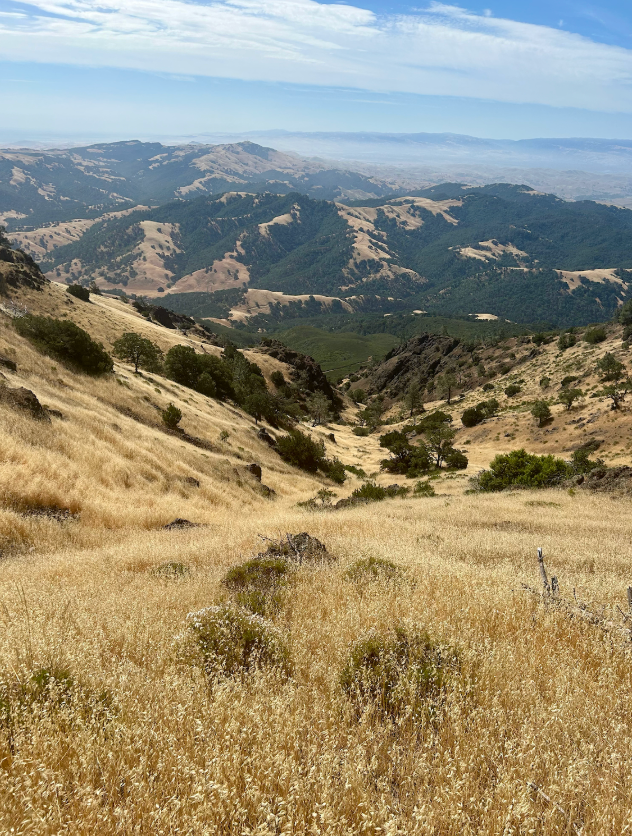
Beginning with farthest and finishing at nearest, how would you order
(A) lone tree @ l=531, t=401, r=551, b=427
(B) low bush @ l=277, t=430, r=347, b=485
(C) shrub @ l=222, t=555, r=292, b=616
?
(A) lone tree @ l=531, t=401, r=551, b=427 < (B) low bush @ l=277, t=430, r=347, b=485 < (C) shrub @ l=222, t=555, r=292, b=616

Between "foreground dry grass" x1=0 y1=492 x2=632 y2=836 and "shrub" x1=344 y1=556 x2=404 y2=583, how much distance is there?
46 cm

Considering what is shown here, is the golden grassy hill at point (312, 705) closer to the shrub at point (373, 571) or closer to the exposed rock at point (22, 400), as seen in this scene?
the shrub at point (373, 571)

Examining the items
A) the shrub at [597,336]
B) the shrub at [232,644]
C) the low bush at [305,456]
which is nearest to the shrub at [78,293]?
the low bush at [305,456]

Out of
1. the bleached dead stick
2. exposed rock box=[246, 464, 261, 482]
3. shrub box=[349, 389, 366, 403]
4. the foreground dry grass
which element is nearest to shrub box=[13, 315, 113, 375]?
exposed rock box=[246, 464, 261, 482]

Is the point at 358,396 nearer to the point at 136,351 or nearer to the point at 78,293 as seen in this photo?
the point at 78,293

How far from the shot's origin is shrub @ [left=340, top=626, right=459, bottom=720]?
4207 mm

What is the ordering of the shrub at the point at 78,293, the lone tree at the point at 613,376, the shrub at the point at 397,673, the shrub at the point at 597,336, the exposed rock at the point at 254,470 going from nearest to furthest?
the shrub at the point at 397,673, the exposed rock at the point at 254,470, the lone tree at the point at 613,376, the shrub at the point at 78,293, the shrub at the point at 597,336

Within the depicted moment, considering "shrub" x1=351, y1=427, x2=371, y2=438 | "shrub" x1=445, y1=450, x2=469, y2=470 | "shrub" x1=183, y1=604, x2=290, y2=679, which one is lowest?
"shrub" x1=351, y1=427, x2=371, y2=438

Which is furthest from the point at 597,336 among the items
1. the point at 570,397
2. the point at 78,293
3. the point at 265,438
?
the point at 78,293

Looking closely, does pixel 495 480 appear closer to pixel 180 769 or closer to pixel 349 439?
pixel 180 769

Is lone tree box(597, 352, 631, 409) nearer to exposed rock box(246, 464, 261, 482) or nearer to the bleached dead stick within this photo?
exposed rock box(246, 464, 261, 482)

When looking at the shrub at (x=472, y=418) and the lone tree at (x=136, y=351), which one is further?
the shrub at (x=472, y=418)

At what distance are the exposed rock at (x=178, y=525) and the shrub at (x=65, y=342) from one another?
26049 mm

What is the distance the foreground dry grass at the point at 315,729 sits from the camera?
110 inches
